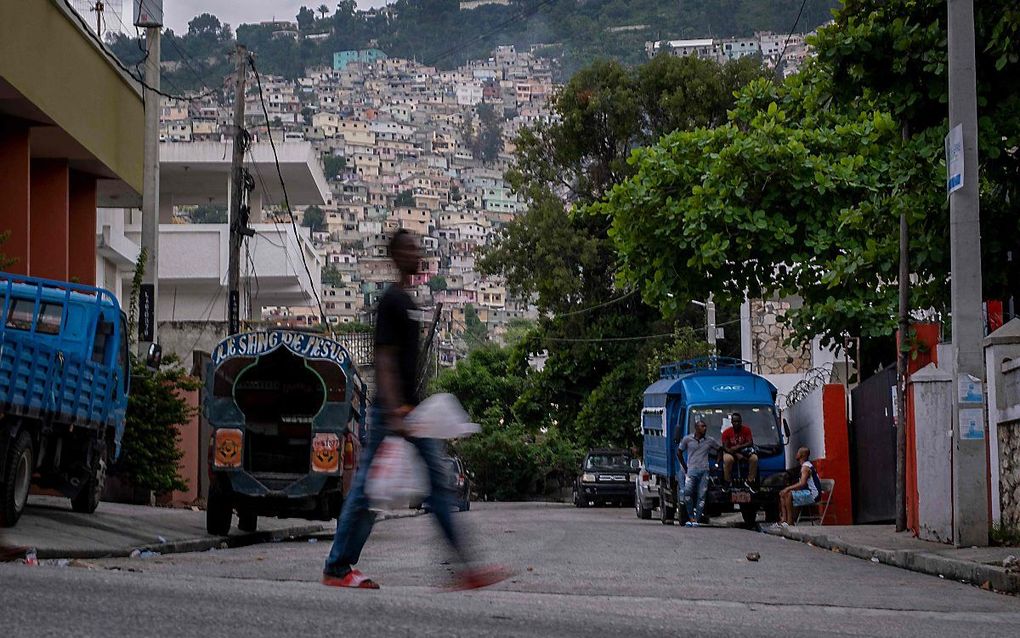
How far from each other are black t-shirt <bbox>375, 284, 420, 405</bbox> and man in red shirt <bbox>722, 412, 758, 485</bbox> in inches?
716

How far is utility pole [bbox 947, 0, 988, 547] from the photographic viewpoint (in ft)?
50.5

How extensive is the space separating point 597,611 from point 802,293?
17734 mm

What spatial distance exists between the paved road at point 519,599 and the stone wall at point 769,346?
2922 cm

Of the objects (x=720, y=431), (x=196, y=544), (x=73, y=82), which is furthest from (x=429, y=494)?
(x=720, y=431)

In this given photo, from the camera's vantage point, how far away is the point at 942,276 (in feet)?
58.1

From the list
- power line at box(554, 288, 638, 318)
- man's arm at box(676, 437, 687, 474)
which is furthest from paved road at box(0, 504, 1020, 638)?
power line at box(554, 288, 638, 318)

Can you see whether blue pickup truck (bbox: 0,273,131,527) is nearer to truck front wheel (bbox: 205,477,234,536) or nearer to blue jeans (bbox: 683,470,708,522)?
truck front wheel (bbox: 205,477,234,536)

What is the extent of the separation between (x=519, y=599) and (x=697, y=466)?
1710 cm

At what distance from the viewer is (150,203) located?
2330 centimetres

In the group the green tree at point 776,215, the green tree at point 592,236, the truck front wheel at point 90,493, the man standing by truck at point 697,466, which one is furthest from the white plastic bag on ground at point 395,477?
the green tree at point 592,236

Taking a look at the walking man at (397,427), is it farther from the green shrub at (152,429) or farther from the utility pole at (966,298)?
the green shrub at (152,429)

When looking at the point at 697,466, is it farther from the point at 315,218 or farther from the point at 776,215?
the point at 315,218

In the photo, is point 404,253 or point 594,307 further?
point 594,307

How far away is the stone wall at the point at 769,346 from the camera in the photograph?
1777 inches
